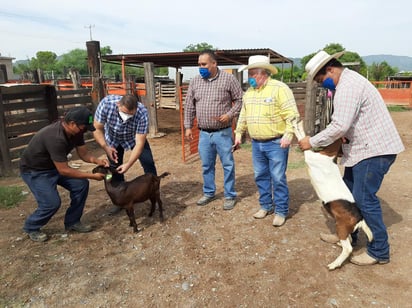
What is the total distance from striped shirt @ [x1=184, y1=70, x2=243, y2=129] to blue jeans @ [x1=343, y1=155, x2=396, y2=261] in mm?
1699

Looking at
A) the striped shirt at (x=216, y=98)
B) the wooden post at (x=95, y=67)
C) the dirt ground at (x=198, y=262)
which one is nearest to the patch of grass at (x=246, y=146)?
the dirt ground at (x=198, y=262)

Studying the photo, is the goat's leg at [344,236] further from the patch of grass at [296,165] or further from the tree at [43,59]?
the tree at [43,59]

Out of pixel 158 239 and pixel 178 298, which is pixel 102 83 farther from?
pixel 178 298

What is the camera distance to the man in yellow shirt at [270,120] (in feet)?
10.8

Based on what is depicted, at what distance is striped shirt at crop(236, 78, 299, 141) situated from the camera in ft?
10.8

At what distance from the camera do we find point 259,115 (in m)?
3.42

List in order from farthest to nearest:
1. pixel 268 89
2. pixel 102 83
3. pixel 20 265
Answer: pixel 102 83
pixel 268 89
pixel 20 265

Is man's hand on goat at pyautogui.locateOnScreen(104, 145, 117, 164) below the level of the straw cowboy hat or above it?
below

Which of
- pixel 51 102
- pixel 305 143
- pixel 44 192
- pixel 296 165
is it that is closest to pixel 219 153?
pixel 305 143

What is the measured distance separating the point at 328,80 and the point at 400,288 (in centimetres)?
182

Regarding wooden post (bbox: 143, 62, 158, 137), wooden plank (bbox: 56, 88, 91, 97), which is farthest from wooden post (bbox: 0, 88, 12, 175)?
wooden post (bbox: 143, 62, 158, 137)

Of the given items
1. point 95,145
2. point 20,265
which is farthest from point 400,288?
point 95,145

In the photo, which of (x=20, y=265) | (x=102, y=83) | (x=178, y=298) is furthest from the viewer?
(x=102, y=83)

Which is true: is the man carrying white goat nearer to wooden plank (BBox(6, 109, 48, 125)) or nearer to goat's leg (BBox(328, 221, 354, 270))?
goat's leg (BBox(328, 221, 354, 270))
